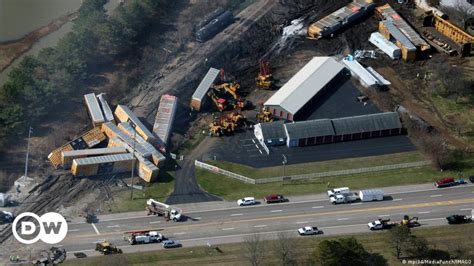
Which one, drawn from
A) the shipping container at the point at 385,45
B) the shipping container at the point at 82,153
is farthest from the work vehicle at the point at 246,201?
the shipping container at the point at 385,45

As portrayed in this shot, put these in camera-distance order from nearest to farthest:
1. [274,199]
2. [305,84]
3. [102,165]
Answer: [274,199] < [102,165] < [305,84]

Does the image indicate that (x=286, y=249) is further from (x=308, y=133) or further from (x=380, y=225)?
(x=308, y=133)

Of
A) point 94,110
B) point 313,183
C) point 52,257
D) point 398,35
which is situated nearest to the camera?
point 52,257

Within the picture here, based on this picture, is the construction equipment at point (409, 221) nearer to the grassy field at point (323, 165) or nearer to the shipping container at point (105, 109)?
the grassy field at point (323, 165)

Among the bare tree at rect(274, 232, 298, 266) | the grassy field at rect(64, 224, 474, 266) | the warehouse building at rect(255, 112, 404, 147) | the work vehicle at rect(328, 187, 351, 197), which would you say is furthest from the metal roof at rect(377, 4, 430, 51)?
the bare tree at rect(274, 232, 298, 266)

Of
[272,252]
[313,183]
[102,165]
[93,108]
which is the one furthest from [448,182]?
[93,108]

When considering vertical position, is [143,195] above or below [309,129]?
above

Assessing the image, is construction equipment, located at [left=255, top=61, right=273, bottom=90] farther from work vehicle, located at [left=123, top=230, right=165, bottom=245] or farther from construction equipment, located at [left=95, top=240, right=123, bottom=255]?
construction equipment, located at [left=95, top=240, right=123, bottom=255]
